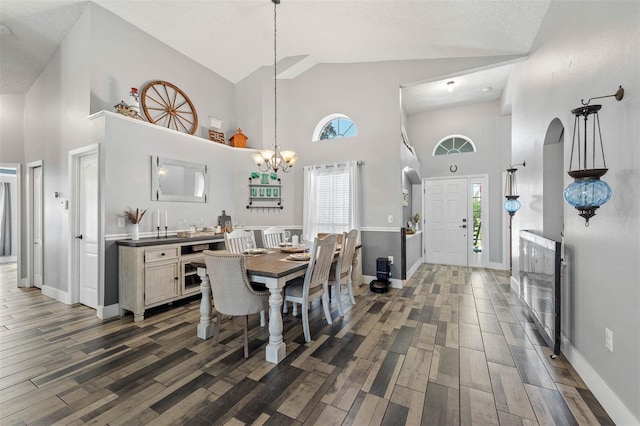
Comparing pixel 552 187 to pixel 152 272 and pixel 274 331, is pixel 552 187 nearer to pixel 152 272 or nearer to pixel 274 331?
pixel 274 331

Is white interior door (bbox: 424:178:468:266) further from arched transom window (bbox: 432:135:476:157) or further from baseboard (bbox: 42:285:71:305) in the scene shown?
baseboard (bbox: 42:285:71:305)

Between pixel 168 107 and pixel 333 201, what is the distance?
3.10 meters

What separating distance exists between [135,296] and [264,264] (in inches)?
68.7

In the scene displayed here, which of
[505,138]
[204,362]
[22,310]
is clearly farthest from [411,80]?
[22,310]

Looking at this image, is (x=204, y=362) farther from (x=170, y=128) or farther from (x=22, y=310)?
(x=170, y=128)

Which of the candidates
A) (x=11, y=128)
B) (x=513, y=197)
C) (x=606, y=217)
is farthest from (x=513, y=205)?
(x=11, y=128)

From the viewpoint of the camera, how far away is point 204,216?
4520 millimetres

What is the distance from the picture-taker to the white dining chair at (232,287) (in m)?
2.25

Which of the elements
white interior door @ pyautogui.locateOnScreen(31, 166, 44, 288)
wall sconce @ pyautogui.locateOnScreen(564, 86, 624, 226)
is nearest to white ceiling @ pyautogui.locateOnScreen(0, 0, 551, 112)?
white interior door @ pyautogui.locateOnScreen(31, 166, 44, 288)

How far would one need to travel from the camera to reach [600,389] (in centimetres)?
177

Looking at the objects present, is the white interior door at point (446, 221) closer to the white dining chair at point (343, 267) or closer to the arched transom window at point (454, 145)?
the arched transom window at point (454, 145)

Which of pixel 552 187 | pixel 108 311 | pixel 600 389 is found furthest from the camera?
pixel 108 311

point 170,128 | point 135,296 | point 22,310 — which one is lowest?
point 22,310

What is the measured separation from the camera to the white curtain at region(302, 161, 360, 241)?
15.6ft
